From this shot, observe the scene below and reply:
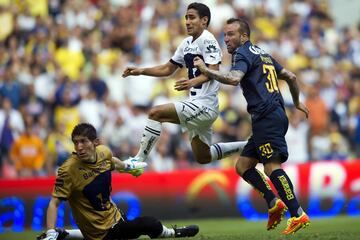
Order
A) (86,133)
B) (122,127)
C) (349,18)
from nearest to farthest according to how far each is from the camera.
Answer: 1. (86,133)
2. (122,127)
3. (349,18)

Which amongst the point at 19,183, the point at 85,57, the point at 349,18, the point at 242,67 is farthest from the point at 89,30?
the point at 242,67

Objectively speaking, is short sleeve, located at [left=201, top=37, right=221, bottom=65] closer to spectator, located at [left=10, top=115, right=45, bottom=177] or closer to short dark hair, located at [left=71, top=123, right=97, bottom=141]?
short dark hair, located at [left=71, top=123, right=97, bottom=141]

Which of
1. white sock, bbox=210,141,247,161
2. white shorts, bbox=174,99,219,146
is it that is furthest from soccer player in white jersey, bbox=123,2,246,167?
white sock, bbox=210,141,247,161

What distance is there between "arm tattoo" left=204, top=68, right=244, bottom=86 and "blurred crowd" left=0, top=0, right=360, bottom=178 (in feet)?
26.9

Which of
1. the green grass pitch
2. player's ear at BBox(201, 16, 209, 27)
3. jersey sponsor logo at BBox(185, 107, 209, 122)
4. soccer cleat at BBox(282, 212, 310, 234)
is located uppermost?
player's ear at BBox(201, 16, 209, 27)

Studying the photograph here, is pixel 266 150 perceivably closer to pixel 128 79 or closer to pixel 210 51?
pixel 210 51

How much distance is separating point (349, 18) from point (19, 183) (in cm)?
1228

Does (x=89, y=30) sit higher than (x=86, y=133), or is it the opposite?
(x=89, y=30)

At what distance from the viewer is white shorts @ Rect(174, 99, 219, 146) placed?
1354 cm

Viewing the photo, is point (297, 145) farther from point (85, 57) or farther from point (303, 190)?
point (85, 57)

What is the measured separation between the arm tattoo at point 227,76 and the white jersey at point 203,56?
0.82m

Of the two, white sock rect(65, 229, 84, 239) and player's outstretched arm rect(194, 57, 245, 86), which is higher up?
player's outstretched arm rect(194, 57, 245, 86)

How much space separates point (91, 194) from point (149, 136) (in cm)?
177

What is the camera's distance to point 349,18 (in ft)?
90.9
